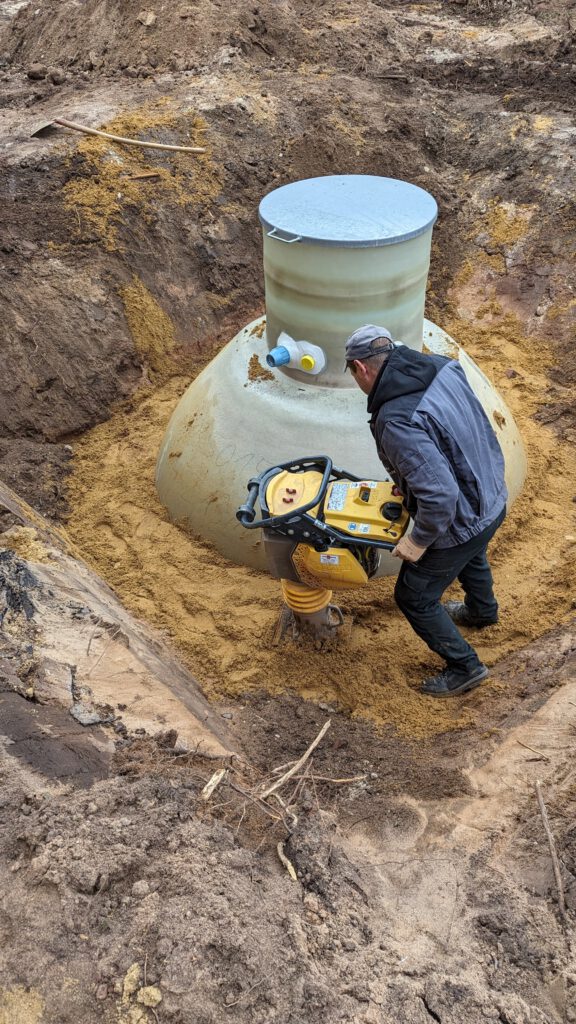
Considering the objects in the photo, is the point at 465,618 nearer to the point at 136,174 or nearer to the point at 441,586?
the point at 441,586

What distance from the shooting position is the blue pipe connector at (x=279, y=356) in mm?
4211

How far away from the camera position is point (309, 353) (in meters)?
4.19

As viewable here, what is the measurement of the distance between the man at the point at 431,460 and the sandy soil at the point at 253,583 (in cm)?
70

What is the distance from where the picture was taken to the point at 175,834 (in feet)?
7.75

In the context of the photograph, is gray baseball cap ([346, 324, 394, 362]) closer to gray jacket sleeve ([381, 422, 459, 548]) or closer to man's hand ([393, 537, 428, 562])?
gray jacket sleeve ([381, 422, 459, 548])

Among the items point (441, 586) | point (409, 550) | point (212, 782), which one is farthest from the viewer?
point (441, 586)

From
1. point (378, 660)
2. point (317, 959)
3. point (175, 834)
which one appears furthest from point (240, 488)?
point (317, 959)

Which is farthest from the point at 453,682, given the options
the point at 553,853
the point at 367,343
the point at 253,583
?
the point at 367,343

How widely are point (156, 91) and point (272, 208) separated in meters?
4.73

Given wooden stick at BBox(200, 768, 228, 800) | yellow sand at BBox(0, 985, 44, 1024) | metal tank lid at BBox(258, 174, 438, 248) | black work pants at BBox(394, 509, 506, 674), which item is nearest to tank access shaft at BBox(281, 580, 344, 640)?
black work pants at BBox(394, 509, 506, 674)

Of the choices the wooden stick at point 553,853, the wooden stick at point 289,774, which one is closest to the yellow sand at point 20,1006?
the wooden stick at point 289,774

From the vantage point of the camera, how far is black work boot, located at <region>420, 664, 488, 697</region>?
3.76 metres

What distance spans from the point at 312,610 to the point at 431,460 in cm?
118

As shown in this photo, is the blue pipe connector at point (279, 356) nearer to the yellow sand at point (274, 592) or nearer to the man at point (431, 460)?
the man at point (431, 460)
